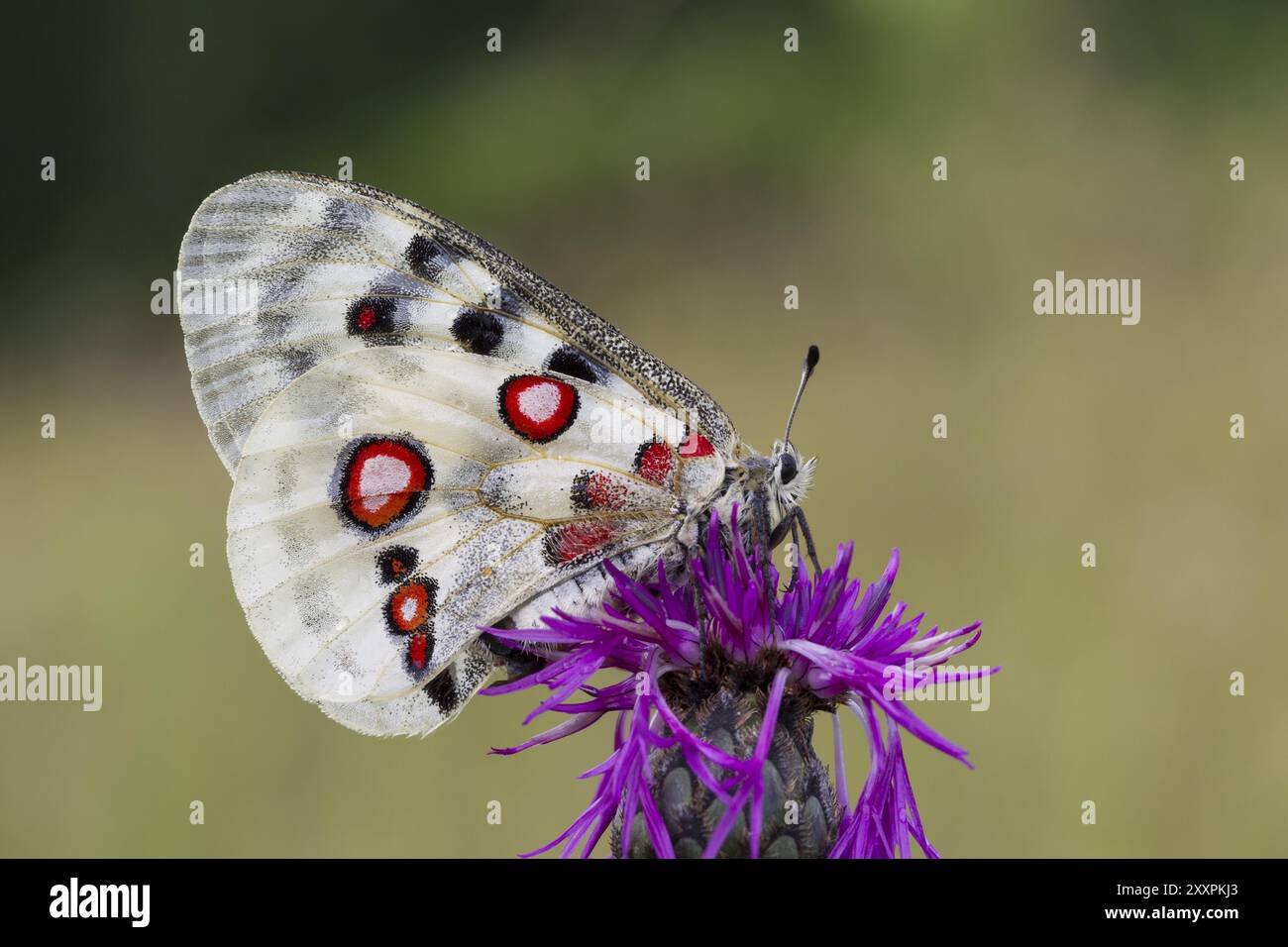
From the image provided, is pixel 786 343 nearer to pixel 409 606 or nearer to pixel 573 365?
pixel 573 365

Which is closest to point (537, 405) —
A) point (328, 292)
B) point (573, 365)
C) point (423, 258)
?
point (573, 365)

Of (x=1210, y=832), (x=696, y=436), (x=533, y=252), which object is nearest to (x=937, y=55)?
(x=533, y=252)

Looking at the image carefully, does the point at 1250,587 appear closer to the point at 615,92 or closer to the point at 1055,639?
the point at 1055,639

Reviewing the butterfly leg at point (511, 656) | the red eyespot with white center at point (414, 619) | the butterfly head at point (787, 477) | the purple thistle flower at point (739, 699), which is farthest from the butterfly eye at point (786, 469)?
the red eyespot with white center at point (414, 619)

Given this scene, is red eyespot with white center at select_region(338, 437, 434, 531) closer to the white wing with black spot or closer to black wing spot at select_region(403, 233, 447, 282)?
the white wing with black spot

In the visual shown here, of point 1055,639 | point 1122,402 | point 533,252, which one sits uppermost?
point 533,252

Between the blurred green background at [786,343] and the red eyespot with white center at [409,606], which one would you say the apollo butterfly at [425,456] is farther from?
the blurred green background at [786,343]
